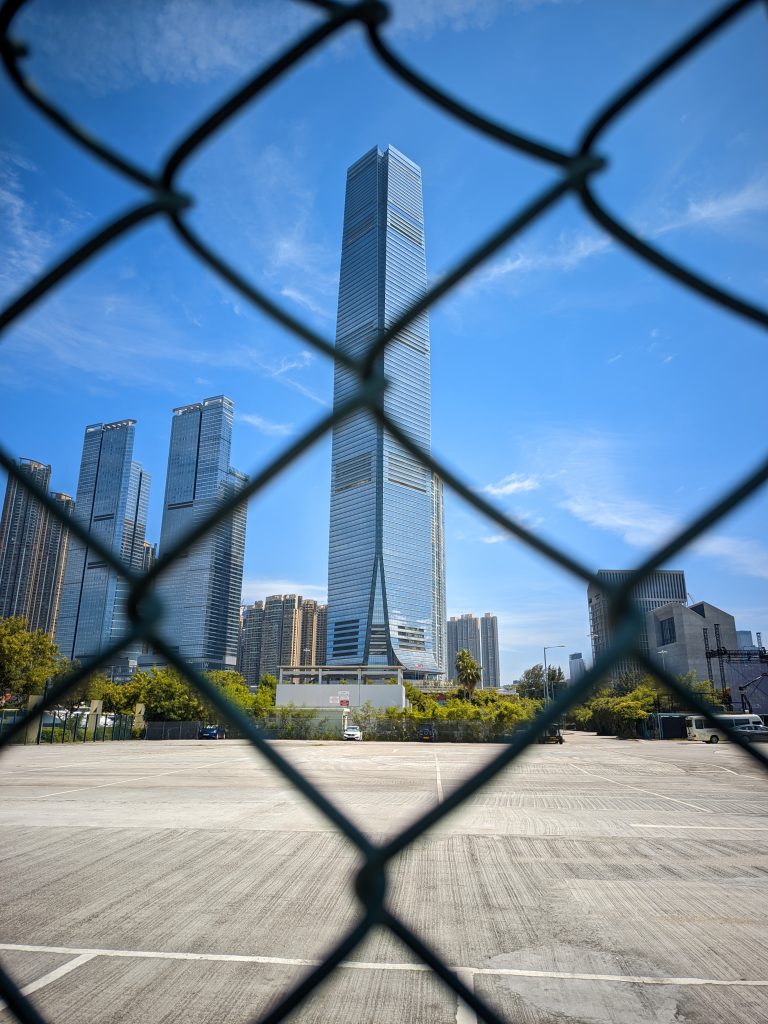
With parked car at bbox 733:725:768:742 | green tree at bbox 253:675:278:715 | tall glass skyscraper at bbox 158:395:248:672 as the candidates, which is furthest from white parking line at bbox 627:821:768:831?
green tree at bbox 253:675:278:715

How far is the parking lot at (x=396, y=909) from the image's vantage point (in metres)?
3.64

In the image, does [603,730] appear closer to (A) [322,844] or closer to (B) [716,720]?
(A) [322,844]

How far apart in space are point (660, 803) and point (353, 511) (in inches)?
3050

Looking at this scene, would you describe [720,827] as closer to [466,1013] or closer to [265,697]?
[466,1013]

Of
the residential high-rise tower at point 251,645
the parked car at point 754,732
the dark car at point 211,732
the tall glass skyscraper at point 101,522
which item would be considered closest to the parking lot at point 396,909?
the parked car at point 754,732

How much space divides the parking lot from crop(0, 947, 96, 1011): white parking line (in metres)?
0.02

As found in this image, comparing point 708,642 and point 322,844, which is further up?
point 708,642

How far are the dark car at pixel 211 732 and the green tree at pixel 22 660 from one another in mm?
18513

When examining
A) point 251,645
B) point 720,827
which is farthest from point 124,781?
point 251,645

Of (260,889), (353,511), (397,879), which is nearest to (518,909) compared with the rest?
(397,879)

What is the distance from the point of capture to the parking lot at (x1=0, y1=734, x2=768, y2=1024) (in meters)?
3.64

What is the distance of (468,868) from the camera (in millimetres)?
6469

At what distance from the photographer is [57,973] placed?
3977 mm

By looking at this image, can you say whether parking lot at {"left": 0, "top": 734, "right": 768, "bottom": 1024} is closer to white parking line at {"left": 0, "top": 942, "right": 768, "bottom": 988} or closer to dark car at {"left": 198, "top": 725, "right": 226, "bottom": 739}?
white parking line at {"left": 0, "top": 942, "right": 768, "bottom": 988}
